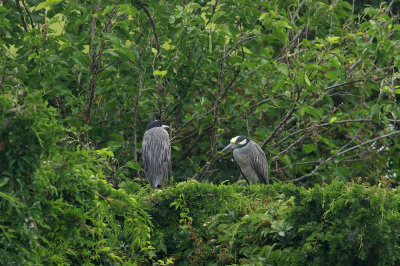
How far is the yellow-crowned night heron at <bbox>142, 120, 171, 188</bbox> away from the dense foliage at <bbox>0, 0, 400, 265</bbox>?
8.5 inches

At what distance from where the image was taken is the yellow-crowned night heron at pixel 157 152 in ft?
30.1

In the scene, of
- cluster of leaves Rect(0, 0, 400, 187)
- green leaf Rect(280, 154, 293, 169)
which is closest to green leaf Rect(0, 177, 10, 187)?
cluster of leaves Rect(0, 0, 400, 187)

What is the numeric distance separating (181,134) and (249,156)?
4.69 ft

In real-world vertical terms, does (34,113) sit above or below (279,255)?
above

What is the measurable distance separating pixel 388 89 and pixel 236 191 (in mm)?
2512

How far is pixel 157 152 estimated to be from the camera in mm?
9234

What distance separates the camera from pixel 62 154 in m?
4.37

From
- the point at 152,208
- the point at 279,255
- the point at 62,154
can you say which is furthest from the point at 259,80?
the point at 62,154

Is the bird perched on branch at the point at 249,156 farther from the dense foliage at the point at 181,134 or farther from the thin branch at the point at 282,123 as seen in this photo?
the dense foliage at the point at 181,134

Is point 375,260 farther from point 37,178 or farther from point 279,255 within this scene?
point 37,178

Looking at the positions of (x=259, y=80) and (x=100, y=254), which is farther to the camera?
(x=259, y=80)

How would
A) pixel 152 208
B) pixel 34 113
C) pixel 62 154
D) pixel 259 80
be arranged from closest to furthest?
pixel 34 113, pixel 62 154, pixel 152 208, pixel 259 80

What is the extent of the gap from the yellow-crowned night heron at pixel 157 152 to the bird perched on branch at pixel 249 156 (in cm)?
85

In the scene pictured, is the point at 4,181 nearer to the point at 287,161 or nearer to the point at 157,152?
the point at 157,152
